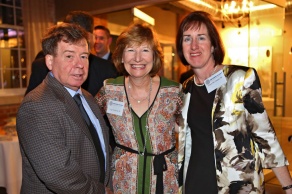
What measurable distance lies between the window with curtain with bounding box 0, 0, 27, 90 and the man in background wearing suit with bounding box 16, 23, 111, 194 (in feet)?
16.9

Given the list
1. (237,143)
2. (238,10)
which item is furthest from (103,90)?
A: (238,10)

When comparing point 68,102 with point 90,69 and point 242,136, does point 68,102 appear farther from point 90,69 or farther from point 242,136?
point 90,69

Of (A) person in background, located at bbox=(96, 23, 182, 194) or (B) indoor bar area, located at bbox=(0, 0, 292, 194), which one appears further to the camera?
(B) indoor bar area, located at bbox=(0, 0, 292, 194)

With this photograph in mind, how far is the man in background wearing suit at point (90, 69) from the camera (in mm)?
2232

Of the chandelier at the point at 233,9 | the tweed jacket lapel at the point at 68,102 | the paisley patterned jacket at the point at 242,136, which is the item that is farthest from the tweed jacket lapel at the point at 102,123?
the chandelier at the point at 233,9

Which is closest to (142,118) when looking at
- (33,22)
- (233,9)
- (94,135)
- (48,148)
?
(94,135)

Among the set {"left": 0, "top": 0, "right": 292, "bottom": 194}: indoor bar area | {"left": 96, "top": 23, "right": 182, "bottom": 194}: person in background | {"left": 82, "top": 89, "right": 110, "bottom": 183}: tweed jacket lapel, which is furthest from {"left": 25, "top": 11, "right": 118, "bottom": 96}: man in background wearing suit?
{"left": 82, "top": 89, "right": 110, "bottom": 183}: tweed jacket lapel

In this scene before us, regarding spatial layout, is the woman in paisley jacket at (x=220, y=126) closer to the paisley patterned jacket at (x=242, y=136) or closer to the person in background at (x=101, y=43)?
the paisley patterned jacket at (x=242, y=136)

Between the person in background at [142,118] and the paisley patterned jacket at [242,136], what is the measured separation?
0.40m

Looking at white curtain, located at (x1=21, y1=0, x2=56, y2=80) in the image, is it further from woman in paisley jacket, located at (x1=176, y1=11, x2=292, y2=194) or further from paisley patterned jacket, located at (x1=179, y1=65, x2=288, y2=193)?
paisley patterned jacket, located at (x1=179, y1=65, x2=288, y2=193)

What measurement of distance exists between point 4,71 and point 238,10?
5304mm

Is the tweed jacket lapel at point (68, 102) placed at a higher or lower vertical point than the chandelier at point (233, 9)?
lower

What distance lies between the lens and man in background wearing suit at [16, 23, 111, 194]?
48.1 inches

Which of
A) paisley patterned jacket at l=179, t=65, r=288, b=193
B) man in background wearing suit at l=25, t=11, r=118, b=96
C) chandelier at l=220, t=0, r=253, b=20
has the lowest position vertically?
paisley patterned jacket at l=179, t=65, r=288, b=193
